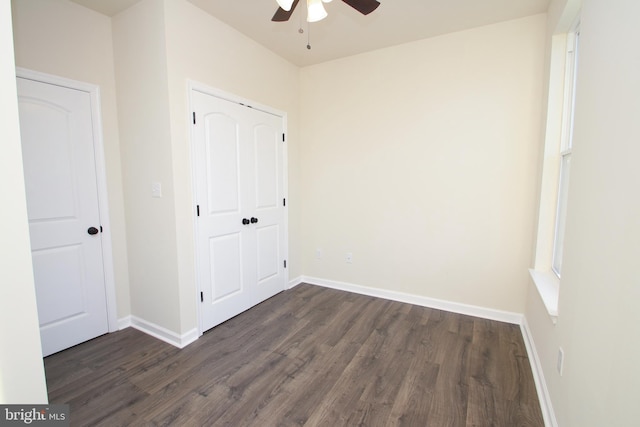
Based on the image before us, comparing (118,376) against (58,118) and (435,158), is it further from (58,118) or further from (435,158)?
(435,158)

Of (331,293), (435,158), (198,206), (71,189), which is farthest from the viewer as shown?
(331,293)

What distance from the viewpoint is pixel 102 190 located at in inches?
→ 97.3

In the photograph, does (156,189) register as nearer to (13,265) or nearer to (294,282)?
(13,265)

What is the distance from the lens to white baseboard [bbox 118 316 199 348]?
2379 millimetres

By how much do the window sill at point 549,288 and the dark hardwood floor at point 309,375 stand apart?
1.99ft

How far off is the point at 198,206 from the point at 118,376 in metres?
1.35

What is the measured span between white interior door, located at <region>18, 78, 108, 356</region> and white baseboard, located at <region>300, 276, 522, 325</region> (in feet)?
7.76

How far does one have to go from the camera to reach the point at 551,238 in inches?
88.6

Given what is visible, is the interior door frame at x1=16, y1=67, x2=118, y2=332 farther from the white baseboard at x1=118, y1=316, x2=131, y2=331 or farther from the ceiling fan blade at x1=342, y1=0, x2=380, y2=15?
the ceiling fan blade at x1=342, y1=0, x2=380, y2=15

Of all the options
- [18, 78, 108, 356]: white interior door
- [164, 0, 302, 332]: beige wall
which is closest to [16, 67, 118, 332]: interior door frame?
[18, 78, 108, 356]: white interior door

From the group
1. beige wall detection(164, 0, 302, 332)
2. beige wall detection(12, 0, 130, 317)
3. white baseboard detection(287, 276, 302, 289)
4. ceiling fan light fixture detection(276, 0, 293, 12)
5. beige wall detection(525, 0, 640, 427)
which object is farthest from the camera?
white baseboard detection(287, 276, 302, 289)

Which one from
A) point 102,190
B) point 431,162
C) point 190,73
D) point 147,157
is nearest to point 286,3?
point 190,73

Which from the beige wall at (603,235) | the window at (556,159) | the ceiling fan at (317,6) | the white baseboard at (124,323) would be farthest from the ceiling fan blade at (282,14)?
the white baseboard at (124,323)

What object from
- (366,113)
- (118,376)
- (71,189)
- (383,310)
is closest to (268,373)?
(118,376)
